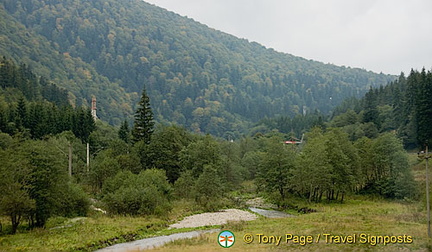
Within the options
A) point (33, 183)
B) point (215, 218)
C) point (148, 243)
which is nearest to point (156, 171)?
point (215, 218)

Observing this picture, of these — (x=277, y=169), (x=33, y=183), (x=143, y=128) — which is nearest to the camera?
(x=33, y=183)

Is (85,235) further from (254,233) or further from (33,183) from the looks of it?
(254,233)

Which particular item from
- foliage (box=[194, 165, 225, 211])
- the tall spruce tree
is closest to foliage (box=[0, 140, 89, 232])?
foliage (box=[194, 165, 225, 211])

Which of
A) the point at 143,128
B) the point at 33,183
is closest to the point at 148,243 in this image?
the point at 33,183

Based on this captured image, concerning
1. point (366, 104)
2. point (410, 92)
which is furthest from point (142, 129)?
point (366, 104)

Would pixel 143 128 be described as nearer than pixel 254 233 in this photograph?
No

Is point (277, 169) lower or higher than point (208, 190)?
higher

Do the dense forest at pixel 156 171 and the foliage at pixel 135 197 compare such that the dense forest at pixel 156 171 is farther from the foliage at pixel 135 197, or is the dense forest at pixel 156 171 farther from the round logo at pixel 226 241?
the round logo at pixel 226 241

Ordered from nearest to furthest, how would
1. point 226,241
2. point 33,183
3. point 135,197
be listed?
point 226,241, point 33,183, point 135,197

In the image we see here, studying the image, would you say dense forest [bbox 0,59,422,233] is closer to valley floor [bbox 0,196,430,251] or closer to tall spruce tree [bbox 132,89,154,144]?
tall spruce tree [bbox 132,89,154,144]

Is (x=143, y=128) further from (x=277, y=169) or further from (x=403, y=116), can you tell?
(x=403, y=116)

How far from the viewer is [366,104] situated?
17038 centimetres

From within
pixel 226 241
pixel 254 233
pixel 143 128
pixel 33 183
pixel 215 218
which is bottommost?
pixel 215 218

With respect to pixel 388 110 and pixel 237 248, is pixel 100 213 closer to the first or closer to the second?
pixel 237 248
